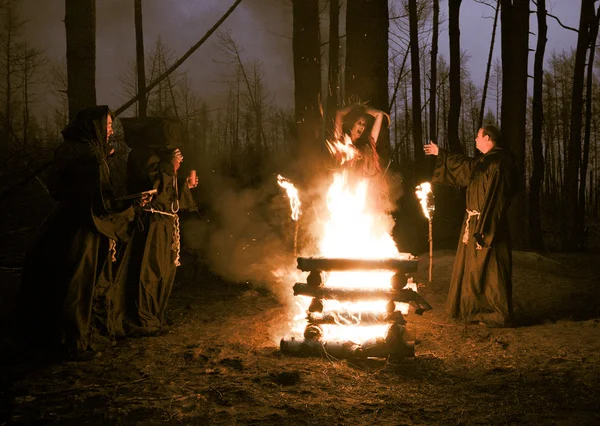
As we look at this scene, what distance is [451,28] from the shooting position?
52.2ft

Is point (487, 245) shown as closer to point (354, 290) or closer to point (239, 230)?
point (354, 290)

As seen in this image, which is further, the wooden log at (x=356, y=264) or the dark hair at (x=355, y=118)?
the dark hair at (x=355, y=118)

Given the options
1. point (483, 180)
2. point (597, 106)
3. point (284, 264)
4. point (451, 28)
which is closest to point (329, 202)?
point (483, 180)

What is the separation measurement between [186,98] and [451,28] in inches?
1278

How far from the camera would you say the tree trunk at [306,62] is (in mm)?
9750

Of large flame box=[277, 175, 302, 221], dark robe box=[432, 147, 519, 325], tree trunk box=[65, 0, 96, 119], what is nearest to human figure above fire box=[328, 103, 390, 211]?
large flame box=[277, 175, 302, 221]

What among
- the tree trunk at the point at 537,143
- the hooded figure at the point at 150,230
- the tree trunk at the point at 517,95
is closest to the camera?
the hooded figure at the point at 150,230

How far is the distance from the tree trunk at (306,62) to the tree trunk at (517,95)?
455 cm

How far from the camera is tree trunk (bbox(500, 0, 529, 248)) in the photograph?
10.9 m

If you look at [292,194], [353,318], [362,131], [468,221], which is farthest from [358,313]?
[362,131]

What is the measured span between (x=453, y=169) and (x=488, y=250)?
120 cm

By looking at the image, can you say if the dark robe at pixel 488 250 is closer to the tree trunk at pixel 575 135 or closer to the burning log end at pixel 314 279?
the burning log end at pixel 314 279

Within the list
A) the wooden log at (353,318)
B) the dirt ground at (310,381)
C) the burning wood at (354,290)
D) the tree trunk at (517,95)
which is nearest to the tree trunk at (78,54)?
the dirt ground at (310,381)

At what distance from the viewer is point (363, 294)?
5.07 metres
